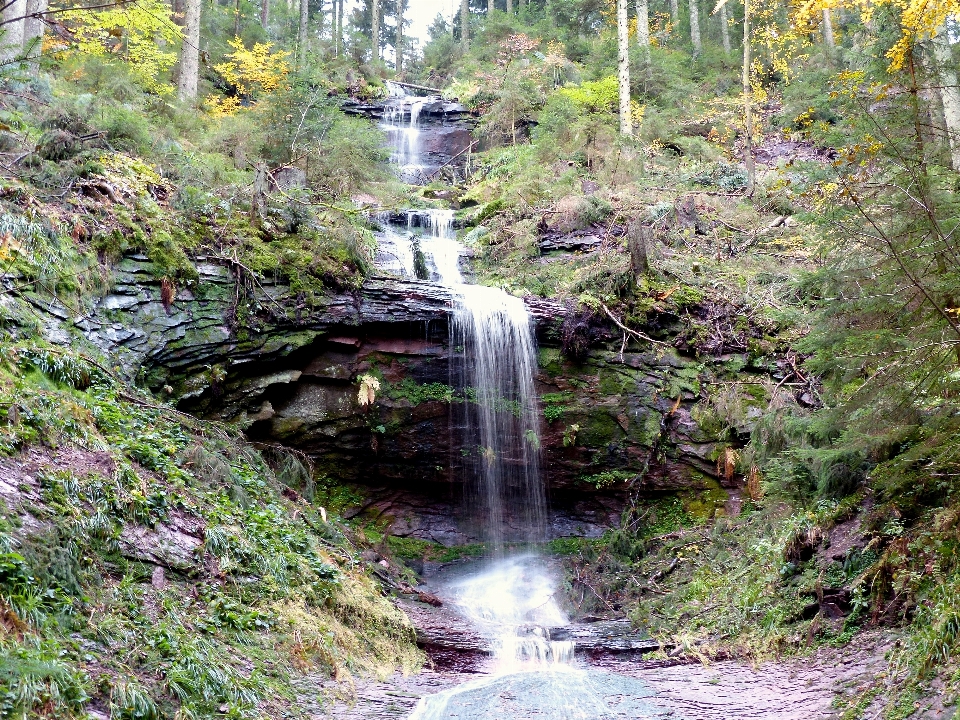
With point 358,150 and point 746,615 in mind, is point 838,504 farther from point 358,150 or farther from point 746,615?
point 358,150

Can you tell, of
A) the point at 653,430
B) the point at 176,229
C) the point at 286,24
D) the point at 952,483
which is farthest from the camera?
the point at 286,24

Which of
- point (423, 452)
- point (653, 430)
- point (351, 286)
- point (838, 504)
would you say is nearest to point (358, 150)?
point (351, 286)

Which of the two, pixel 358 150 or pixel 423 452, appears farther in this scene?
pixel 358 150

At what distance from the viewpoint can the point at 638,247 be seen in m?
12.7

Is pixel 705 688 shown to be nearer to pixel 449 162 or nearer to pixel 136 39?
pixel 136 39

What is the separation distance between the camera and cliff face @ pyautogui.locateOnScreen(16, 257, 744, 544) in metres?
10.4

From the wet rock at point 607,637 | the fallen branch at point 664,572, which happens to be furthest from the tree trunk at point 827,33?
the wet rock at point 607,637

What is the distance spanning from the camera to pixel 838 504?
760cm

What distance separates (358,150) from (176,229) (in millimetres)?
6387

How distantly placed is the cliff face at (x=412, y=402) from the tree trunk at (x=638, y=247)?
1.50 metres

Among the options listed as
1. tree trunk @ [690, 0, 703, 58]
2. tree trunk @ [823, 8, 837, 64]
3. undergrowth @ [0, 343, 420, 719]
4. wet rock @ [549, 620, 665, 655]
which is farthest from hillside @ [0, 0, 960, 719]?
tree trunk @ [690, 0, 703, 58]

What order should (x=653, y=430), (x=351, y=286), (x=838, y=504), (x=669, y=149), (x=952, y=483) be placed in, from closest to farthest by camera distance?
(x=952, y=483) < (x=838, y=504) < (x=351, y=286) < (x=653, y=430) < (x=669, y=149)

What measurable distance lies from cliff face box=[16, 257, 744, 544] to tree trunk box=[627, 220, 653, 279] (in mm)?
1502

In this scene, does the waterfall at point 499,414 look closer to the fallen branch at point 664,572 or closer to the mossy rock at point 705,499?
the mossy rock at point 705,499
